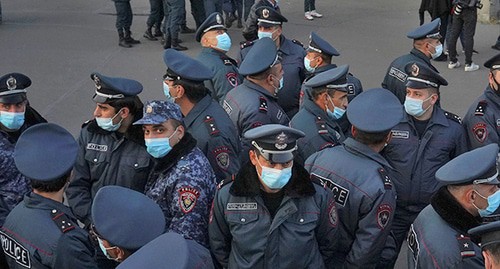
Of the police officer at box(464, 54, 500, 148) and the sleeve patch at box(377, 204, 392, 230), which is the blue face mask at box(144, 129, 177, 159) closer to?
the sleeve patch at box(377, 204, 392, 230)

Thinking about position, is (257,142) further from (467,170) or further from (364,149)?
(467,170)

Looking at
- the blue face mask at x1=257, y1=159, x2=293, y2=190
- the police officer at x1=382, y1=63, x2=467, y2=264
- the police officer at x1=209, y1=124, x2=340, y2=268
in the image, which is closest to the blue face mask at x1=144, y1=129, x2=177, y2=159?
the police officer at x1=209, y1=124, x2=340, y2=268

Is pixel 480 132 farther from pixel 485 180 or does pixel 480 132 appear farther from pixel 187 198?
pixel 187 198

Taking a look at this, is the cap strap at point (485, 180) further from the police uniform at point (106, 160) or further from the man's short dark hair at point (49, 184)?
the man's short dark hair at point (49, 184)

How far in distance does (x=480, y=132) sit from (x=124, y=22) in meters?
7.76

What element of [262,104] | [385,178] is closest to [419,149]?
[385,178]

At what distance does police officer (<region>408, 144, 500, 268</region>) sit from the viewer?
131 inches

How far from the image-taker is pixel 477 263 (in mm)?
3344

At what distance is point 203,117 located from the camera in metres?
4.81

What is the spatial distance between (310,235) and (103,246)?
1.16m

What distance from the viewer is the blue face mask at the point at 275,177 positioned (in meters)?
3.60

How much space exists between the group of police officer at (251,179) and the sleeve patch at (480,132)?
0.01m

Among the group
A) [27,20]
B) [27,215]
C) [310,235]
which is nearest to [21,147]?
[27,215]

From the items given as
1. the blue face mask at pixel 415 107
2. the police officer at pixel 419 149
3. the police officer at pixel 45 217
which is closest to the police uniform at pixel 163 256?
the police officer at pixel 45 217
